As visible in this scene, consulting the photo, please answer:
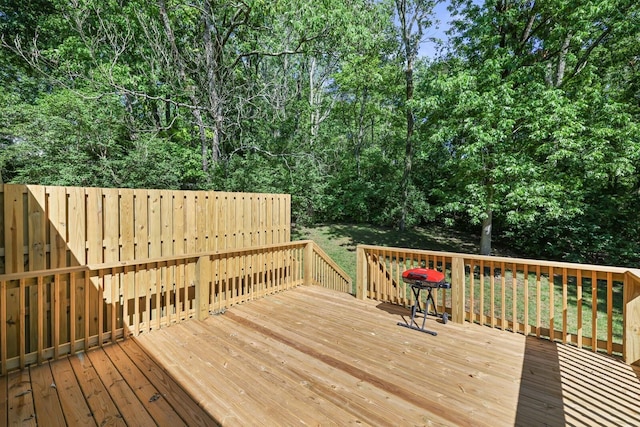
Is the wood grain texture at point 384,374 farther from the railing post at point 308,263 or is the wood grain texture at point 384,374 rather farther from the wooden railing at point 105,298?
the railing post at point 308,263

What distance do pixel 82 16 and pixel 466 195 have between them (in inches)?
436

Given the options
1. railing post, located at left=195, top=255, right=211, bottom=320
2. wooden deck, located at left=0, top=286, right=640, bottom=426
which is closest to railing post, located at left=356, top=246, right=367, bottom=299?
wooden deck, located at left=0, top=286, right=640, bottom=426

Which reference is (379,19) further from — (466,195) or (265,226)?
(265,226)

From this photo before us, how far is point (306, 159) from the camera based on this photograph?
31.4 ft

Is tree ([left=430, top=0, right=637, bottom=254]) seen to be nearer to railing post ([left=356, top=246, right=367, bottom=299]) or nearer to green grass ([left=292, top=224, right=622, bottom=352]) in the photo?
green grass ([left=292, top=224, right=622, bottom=352])

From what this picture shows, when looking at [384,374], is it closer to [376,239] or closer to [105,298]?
[105,298]

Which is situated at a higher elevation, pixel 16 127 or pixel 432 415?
pixel 16 127

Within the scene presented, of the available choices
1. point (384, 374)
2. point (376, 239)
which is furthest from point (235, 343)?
point (376, 239)

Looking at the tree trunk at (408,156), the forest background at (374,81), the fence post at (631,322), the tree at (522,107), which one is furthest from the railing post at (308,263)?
the tree trunk at (408,156)

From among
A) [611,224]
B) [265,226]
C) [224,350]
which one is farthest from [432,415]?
[611,224]

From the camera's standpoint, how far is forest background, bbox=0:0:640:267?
242 inches

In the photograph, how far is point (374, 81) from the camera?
468 inches

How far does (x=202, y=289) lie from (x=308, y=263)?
210 cm

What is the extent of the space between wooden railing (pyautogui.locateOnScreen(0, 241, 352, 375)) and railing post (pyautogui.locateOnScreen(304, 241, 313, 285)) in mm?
787
